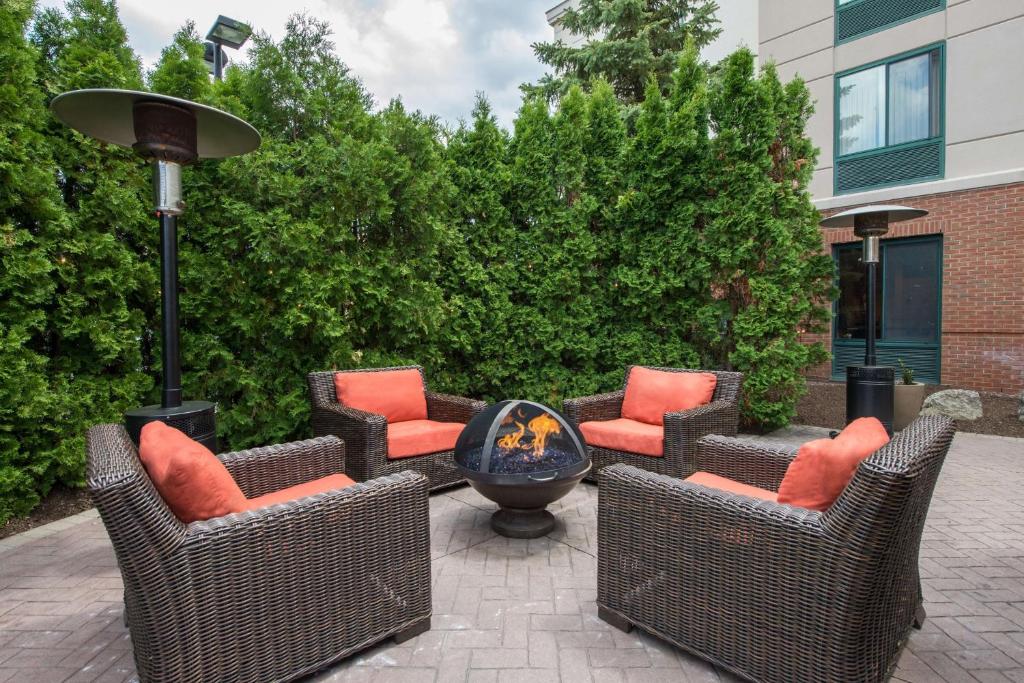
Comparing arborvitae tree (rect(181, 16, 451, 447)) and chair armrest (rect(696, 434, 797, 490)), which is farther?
arborvitae tree (rect(181, 16, 451, 447))

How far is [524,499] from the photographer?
2912 mm

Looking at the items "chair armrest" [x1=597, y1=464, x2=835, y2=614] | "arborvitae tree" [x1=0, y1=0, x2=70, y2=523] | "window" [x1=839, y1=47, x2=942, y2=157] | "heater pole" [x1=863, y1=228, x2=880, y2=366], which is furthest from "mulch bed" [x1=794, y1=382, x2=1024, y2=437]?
"arborvitae tree" [x1=0, y1=0, x2=70, y2=523]

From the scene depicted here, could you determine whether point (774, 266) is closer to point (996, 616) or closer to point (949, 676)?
point (996, 616)

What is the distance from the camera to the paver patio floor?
76.4 inches

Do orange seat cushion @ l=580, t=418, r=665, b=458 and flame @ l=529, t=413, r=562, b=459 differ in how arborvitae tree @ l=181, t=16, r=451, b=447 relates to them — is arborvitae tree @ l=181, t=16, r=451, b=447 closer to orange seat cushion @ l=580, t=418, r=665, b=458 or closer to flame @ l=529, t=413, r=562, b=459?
orange seat cushion @ l=580, t=418, r=665, b=458

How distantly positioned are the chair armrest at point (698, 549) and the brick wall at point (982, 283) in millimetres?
8173

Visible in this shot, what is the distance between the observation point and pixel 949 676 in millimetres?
1880

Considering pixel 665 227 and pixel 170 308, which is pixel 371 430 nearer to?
pixel 170 308

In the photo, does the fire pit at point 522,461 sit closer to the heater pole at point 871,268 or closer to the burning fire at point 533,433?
the burning fire at point 533,433

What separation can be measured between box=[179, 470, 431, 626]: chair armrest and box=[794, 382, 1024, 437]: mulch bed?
567 centimetres

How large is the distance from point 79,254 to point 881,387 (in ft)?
21.2

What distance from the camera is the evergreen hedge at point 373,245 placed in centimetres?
344

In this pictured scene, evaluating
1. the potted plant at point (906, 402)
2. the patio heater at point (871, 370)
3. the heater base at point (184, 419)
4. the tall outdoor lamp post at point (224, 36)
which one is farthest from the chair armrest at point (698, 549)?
the tall outdoor lamp post at point (224, 36)

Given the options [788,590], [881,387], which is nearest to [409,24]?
[881,387]
